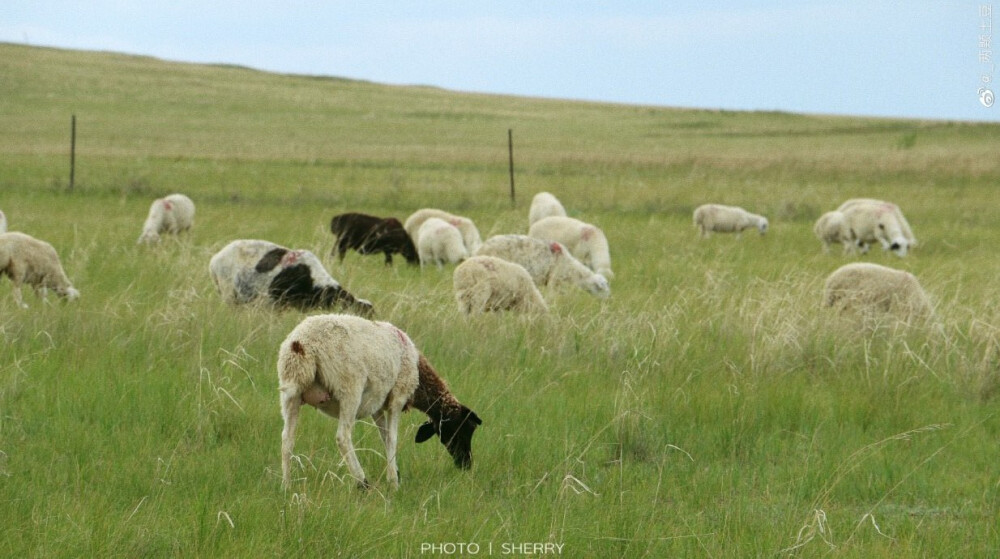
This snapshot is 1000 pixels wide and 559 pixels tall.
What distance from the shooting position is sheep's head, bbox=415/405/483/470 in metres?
5.77

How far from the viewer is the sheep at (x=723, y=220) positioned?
20.9 meters

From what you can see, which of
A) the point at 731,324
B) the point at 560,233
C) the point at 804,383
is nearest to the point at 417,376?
the point at 804,383

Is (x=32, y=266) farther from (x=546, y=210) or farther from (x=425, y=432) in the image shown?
(x=546, y=210)

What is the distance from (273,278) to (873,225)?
1192 centimetres

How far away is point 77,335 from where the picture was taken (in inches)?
320

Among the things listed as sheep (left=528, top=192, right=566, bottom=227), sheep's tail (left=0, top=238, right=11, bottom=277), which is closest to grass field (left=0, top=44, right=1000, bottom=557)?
sheep's tail (left=0, top=238, right=11, bottom=277)

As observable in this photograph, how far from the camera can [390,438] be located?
5.51 m

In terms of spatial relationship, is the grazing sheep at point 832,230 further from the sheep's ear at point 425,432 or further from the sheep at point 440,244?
the sheep's ear at point 425,432

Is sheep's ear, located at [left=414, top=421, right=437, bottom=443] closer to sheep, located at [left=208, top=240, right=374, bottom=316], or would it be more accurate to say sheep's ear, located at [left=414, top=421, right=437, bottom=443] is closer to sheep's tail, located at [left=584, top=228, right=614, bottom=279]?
sheep, located at [left=208, top=240, right=374, bottom=316]

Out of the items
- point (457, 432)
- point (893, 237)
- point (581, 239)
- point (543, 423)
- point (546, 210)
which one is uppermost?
point (546, 210)

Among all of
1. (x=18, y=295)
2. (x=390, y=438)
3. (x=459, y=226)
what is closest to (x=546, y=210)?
(x=459, y=226)

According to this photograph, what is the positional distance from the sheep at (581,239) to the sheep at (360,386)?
839 cm

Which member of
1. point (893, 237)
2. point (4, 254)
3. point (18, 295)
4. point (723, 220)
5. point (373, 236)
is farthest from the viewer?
point (723, 220)

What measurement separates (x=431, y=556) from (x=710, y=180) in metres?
28.1
